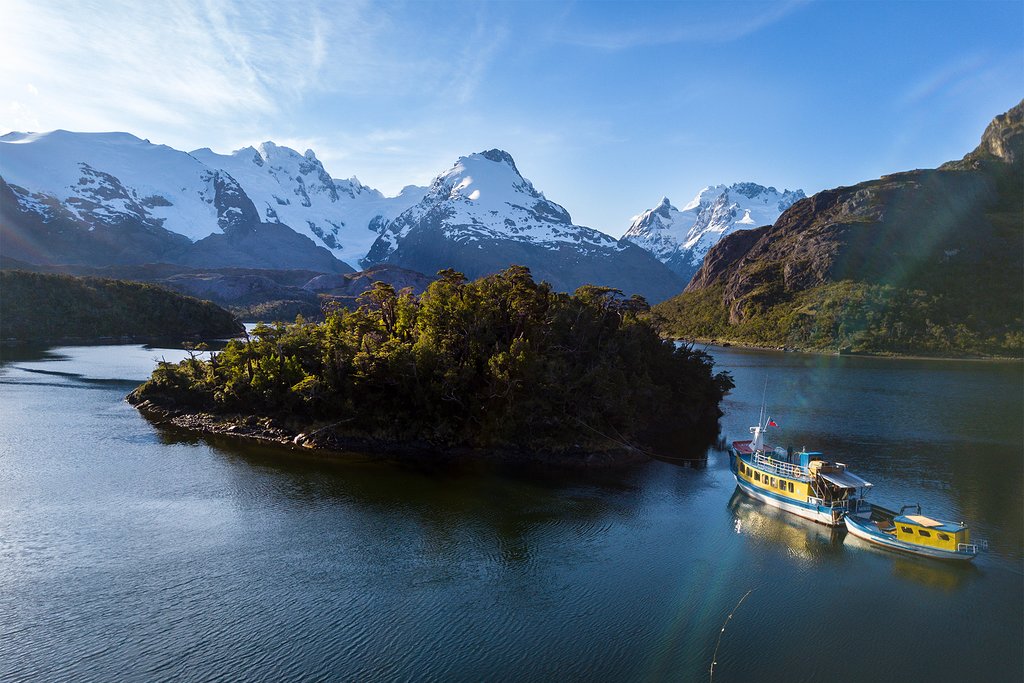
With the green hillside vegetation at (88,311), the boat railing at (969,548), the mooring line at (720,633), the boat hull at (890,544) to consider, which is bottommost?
the mooring line at (720,633)

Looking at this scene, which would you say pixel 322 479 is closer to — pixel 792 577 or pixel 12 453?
pixel 12 453

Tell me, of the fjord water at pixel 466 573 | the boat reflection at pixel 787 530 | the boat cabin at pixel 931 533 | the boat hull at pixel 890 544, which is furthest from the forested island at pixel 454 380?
the boat cabin at pixel 931 533

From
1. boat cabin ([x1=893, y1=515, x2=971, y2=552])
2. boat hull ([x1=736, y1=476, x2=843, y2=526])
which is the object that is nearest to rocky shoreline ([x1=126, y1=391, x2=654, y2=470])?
boat hull ([x1=736, y1=476, x2=843, y2=526])

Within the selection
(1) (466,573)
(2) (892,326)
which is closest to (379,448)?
(1) (466,573)

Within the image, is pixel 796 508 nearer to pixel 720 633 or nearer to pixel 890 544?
pixel 890 544

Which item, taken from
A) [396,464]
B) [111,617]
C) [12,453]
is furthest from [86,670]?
[12,453]

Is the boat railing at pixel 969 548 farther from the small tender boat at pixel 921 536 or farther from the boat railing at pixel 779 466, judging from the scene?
the boat railing at pixel 779 466
